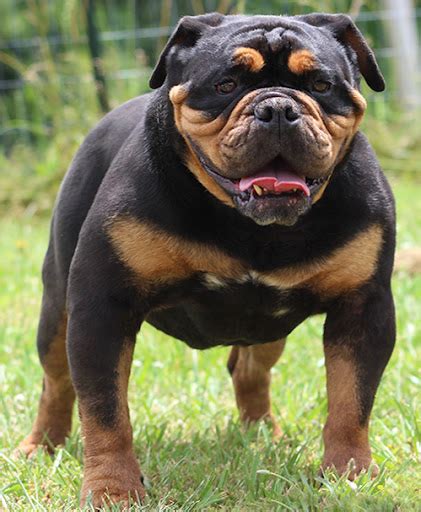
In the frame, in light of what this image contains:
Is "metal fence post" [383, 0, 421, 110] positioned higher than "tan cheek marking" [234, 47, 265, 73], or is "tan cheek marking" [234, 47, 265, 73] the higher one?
"tan cheek marking" [234, 47, 265, 73]

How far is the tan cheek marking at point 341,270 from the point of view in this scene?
10.6ft

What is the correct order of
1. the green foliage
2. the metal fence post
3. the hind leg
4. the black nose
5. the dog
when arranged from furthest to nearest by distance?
the metal fence post → the green foliage → the hind leg → the dog → the black nose

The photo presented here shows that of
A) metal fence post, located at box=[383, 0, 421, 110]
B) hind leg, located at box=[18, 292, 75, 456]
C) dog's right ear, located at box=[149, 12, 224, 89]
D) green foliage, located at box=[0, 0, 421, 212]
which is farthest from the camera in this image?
metal fence post, located at box=[383, 0, 421, 110]

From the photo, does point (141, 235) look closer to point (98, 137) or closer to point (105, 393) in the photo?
point (105, 393)

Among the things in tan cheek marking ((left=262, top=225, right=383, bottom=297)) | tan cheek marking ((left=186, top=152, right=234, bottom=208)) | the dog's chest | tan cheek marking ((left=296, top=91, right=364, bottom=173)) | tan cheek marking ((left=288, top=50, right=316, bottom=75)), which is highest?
tan cheek marking ((left=288, top=50, right=316, bottom=75))

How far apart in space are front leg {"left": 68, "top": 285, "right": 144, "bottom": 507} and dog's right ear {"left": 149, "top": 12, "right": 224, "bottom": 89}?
29.5 inches

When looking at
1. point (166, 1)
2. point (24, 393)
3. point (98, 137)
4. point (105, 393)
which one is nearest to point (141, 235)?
point (105, 393)

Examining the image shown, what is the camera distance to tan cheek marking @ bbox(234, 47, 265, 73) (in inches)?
120

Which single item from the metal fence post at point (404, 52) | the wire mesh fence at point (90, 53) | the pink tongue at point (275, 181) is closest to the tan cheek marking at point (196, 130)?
the pink tongue at point (275, 181)

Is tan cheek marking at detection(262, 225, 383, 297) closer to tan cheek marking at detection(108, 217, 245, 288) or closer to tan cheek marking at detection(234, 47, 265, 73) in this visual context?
tan cheek marking at detection(108, 217, 245, 288)

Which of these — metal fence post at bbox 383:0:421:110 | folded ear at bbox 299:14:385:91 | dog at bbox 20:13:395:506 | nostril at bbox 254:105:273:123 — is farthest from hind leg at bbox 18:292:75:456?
metal fence post at bbox 383:0:421:110

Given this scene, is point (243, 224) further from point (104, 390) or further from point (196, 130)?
point (104, 390)

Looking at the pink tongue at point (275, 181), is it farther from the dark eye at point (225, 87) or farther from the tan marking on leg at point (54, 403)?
the tan marking on leg at point (54, 403)

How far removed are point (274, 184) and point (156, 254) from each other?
1.33 ft
